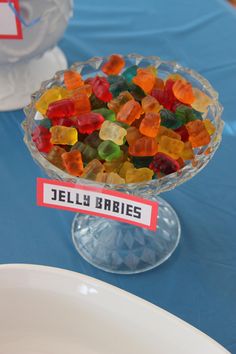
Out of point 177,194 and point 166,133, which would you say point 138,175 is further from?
point 177,194

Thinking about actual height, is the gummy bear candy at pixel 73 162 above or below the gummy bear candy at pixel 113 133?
below

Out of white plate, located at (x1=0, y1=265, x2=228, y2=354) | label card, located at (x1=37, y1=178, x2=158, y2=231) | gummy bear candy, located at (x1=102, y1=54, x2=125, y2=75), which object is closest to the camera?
white plate, located at (x1=0, y1=265, x2=228, y2=354)

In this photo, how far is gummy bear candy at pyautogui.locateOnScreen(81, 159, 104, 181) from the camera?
2.17 ft

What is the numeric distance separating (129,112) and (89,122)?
0.06 metres

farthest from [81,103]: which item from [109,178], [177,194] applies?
[177,194]

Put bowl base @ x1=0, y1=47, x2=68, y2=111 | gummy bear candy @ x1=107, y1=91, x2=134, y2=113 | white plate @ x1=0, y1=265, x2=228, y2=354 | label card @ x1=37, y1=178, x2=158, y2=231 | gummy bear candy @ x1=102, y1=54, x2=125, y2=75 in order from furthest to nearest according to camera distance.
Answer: bowl base @ x1=0, y1=47, x2=68, y2=111 < gummy bear candy @ x1=102, y1=54, x2=125, y2=75 < gummy bear candy @ x1=107, y1=91, x2=134, y2=113 < label card @ x1=37, y1=178, x2=158, y2=231 < white plate @ x1=0, y1=265, x2=228, y2=354

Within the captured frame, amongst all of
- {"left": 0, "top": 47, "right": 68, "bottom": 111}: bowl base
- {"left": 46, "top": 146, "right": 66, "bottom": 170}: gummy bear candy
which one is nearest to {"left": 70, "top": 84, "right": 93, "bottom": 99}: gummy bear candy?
{"left": 46, "top": 146, "right": 66, "bottom": 170}: gummy bear candy

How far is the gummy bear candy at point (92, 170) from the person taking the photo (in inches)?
26.0

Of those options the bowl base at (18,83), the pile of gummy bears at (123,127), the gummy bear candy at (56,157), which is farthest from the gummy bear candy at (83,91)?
the bowl base at (18,83)

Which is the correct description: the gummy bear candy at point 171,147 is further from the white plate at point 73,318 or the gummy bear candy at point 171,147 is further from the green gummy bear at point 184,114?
the white plate at point 73,318

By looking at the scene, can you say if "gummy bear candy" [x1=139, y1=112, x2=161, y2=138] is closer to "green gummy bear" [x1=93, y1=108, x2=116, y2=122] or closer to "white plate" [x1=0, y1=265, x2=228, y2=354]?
"green gummy bear" [x1=93, y1=108, x2=116, y2=122]

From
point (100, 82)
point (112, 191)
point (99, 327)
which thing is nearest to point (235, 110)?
point (100, 82)

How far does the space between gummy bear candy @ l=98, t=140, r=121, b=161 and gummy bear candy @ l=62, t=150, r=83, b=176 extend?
0.03m

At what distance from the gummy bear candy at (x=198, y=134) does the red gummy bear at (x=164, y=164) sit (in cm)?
5
